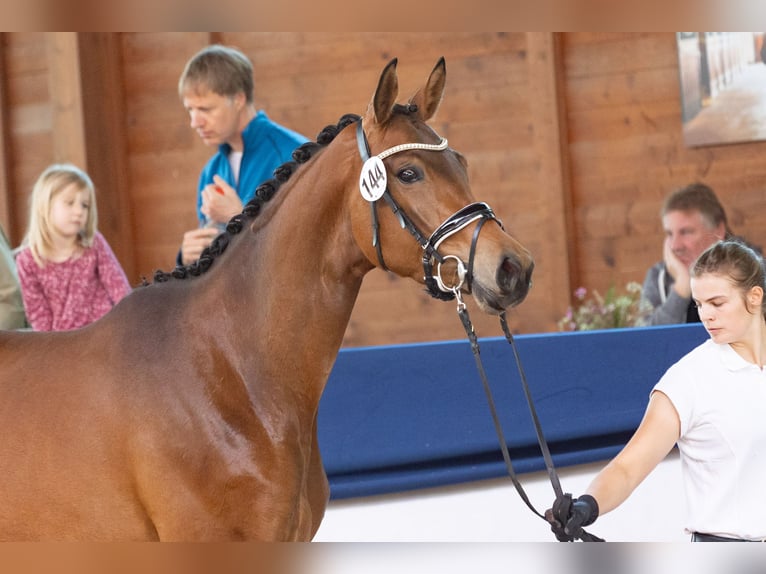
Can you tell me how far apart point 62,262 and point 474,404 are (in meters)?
1.73

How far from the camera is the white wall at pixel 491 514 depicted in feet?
11.1

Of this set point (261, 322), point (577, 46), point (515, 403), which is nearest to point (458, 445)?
point (515, 403)

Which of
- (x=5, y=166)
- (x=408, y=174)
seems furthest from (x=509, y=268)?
(x=5, y=166)

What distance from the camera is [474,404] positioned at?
3.99m

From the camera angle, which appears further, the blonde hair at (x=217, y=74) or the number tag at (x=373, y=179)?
the blonde hair at (x=217, y=74)

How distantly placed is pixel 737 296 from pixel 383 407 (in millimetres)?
2421

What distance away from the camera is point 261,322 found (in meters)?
1.66

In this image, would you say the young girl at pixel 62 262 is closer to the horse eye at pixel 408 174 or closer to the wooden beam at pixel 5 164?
the horse eye at pixel 408 174

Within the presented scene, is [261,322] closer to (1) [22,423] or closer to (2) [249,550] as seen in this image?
(1) [22,423]

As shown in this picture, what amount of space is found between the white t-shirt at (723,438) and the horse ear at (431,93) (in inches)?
24.9

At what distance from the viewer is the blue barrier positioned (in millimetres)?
3850

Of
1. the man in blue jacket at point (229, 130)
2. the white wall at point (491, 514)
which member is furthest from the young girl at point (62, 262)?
the white wall at point (491, 514)

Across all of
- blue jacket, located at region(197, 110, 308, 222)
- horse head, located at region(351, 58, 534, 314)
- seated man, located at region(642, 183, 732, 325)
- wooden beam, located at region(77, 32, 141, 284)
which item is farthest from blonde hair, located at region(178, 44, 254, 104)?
wooden beam, located at region(77, 32, 141, 284)

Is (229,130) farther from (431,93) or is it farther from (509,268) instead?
(509,268)
